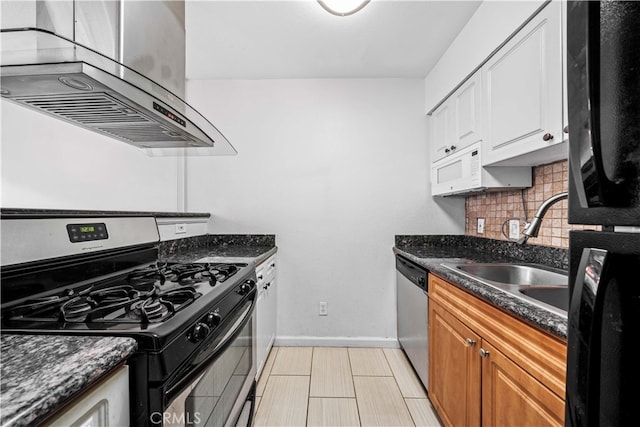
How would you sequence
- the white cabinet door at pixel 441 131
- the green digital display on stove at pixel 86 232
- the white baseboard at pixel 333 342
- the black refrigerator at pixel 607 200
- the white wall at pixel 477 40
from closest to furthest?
the black refrigerator at pixel 607 200
the green digital display on stove at pixel 86 232
the white wall at pixel 477 40
the white cabinet door at pixel 441 131
the white baseboard at pixel 333 342

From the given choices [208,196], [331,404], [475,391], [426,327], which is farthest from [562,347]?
[208,196]

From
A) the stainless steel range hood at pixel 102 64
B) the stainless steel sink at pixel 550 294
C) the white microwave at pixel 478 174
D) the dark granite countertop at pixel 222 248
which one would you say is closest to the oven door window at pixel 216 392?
the dark granite countertop at pixel 222 248

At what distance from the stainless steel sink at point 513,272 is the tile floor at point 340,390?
894 mm

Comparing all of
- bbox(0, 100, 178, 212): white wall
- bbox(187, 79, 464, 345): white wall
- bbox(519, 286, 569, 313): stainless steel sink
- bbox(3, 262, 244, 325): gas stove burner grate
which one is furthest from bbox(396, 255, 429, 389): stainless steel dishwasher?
bbox(0, 100, 178, 212): white wall

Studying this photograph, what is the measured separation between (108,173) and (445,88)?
275cm

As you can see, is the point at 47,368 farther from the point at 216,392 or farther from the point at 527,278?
the point at 527,278

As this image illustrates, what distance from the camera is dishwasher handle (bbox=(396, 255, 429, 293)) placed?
75.9 inches

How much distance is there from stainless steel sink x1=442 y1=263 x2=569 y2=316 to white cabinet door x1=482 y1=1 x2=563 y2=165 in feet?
2.04

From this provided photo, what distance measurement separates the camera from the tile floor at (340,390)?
1.80m

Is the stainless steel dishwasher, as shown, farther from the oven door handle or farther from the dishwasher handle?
the oven door handle

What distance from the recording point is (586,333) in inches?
18.4

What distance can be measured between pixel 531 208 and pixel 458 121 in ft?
2.48

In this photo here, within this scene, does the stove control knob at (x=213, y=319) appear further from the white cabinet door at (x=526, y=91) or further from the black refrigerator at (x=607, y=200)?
the white cabinet door at (x=526, y=91)

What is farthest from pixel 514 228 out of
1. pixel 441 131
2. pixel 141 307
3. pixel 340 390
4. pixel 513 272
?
pixel 141 307
